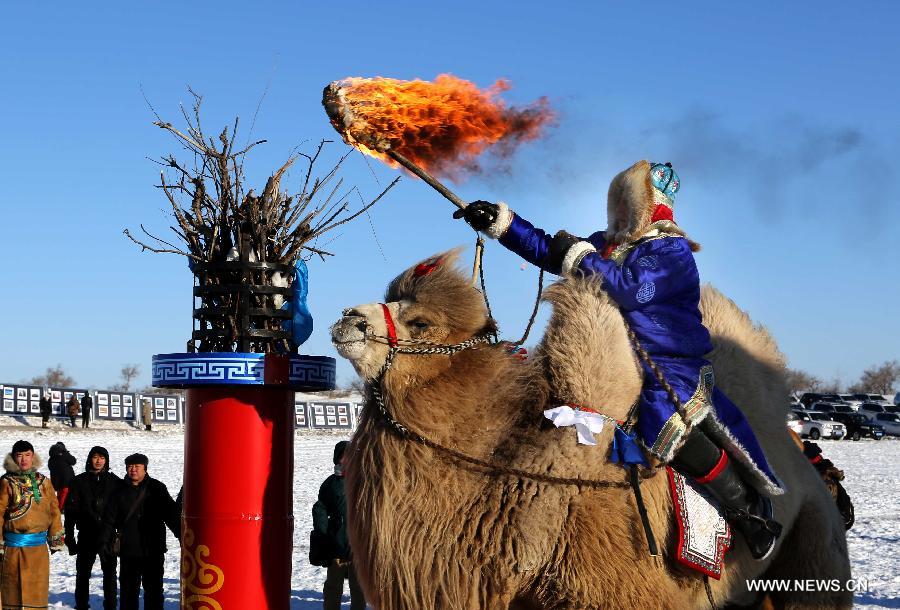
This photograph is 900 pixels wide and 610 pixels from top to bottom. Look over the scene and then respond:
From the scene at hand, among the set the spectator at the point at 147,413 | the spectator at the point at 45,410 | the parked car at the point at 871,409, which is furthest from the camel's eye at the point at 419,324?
the parked car at the point at 871,409

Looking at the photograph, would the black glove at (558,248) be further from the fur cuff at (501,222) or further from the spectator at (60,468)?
the spectator at (60,468)

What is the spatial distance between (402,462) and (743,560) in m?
1.67

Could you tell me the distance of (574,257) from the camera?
4.51 metres

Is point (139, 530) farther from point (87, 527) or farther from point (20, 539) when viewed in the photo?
point (20, 539)

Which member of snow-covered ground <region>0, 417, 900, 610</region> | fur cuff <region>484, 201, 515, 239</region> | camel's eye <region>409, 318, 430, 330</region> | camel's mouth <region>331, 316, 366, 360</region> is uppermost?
fur cuff <region>484, 201, 515, 239</region>

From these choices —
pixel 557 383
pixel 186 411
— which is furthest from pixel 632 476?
pixel 186 411

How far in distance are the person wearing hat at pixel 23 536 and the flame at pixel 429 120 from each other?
4.74 metres

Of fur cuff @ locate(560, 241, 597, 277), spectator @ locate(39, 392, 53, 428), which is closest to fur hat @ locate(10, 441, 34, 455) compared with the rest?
fur cuff @ locate(560, 241, 597, 277)

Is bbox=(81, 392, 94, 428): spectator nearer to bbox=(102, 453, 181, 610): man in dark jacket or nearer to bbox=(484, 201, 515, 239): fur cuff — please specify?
bbox=(102, 453, 181, 610): man in dark jacket

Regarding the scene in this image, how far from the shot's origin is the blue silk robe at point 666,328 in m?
4.41

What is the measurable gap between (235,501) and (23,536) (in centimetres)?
377

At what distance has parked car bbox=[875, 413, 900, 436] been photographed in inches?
1923

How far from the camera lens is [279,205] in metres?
5.58

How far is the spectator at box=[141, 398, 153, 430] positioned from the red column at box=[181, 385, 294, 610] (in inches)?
1305
